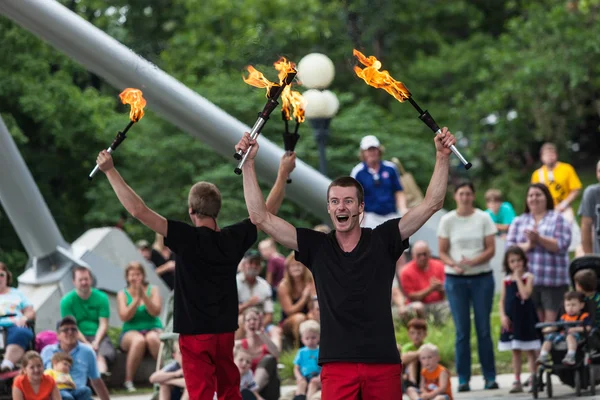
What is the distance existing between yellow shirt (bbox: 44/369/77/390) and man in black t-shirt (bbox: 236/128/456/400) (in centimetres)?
458

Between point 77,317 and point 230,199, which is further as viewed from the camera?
point 230,199

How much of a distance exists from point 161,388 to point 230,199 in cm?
1125

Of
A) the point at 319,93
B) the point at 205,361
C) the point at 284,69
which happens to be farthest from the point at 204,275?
the point at 319,93

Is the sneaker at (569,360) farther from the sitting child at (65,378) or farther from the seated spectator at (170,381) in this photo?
the sitting child at (65,378)

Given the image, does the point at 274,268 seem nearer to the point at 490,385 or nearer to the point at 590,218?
the point at 490,385

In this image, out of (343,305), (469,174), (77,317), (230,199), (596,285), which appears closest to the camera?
(343,305)

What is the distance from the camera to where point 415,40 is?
107 ft

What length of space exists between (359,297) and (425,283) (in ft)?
25.9

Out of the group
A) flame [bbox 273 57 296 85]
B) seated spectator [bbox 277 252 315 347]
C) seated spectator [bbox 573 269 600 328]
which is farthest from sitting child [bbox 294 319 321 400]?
flame [bbox 273 57 296 85]

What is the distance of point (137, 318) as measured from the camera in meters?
13.4

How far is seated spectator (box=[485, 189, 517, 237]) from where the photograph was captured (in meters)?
15.7

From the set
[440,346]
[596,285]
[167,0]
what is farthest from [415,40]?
[596,285]

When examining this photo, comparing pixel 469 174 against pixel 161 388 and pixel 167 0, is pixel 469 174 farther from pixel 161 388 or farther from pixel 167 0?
pixel 161 388

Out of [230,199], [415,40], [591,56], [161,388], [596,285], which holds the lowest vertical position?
[161,388]
